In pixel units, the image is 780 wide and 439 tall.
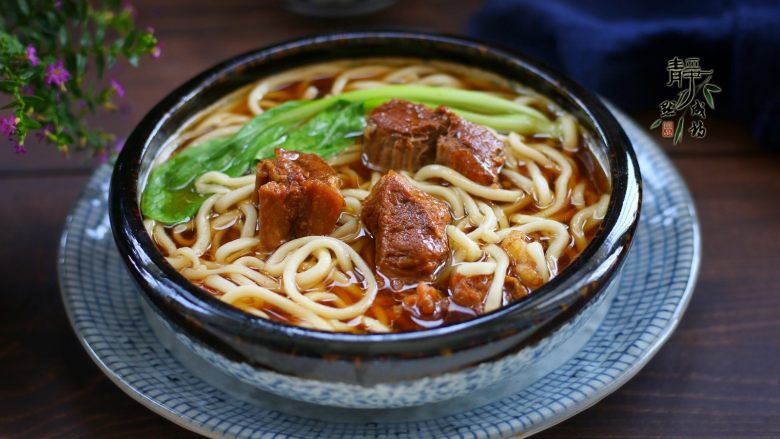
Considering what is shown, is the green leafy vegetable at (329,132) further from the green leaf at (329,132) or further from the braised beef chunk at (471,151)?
the braised beef chunk at (471,151)

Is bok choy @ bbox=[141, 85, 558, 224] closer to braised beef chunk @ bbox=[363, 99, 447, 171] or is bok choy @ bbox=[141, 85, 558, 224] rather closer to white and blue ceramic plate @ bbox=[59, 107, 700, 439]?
braised beef chunk @ bbox=[363, 99, 447, 171]

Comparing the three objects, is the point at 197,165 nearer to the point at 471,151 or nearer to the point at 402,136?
the point at 402,136

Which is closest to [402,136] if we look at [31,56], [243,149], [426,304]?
[243,149]

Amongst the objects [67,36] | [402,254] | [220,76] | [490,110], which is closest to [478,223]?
[402,254]

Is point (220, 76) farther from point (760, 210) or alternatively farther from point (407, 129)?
point (760, 210)

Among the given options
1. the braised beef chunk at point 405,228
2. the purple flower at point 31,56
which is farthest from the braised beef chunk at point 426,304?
the purple flower at point 31,56

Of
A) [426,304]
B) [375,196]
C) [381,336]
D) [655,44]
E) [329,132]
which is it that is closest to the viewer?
[381,336]
